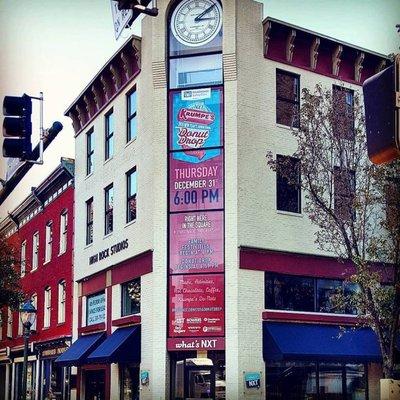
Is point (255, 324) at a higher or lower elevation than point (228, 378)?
higher

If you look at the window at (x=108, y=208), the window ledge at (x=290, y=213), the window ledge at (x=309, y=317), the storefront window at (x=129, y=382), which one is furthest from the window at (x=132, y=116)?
the window ledge at (x=309, y=317)

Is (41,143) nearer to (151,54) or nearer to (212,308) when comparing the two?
(212,308)

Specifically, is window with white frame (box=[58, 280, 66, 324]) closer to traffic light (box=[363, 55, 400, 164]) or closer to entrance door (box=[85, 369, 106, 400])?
entrance door (box=[85, 369, 106, 400])

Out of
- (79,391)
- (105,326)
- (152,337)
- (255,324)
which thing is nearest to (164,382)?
(152,337)

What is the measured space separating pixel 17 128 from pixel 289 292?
51.2 ft

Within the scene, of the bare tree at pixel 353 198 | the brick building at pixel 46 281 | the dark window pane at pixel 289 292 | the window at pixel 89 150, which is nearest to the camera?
the bare tree at pixel 353 198

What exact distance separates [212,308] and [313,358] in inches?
131

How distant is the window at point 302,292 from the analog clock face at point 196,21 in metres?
7.77

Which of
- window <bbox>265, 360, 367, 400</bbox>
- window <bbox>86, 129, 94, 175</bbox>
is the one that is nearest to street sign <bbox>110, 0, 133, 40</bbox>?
window <bbox>265, 360, 367, 400</bbox>

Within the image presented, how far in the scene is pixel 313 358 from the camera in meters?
21.1

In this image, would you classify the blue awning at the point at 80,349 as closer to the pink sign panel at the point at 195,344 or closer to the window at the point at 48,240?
the pink sign panel at the point at 195,344

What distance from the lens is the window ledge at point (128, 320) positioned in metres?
23.0

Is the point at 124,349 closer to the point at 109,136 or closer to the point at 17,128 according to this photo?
the point at 109,136

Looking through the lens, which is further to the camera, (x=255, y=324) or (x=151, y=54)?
(x=151, y=54)
